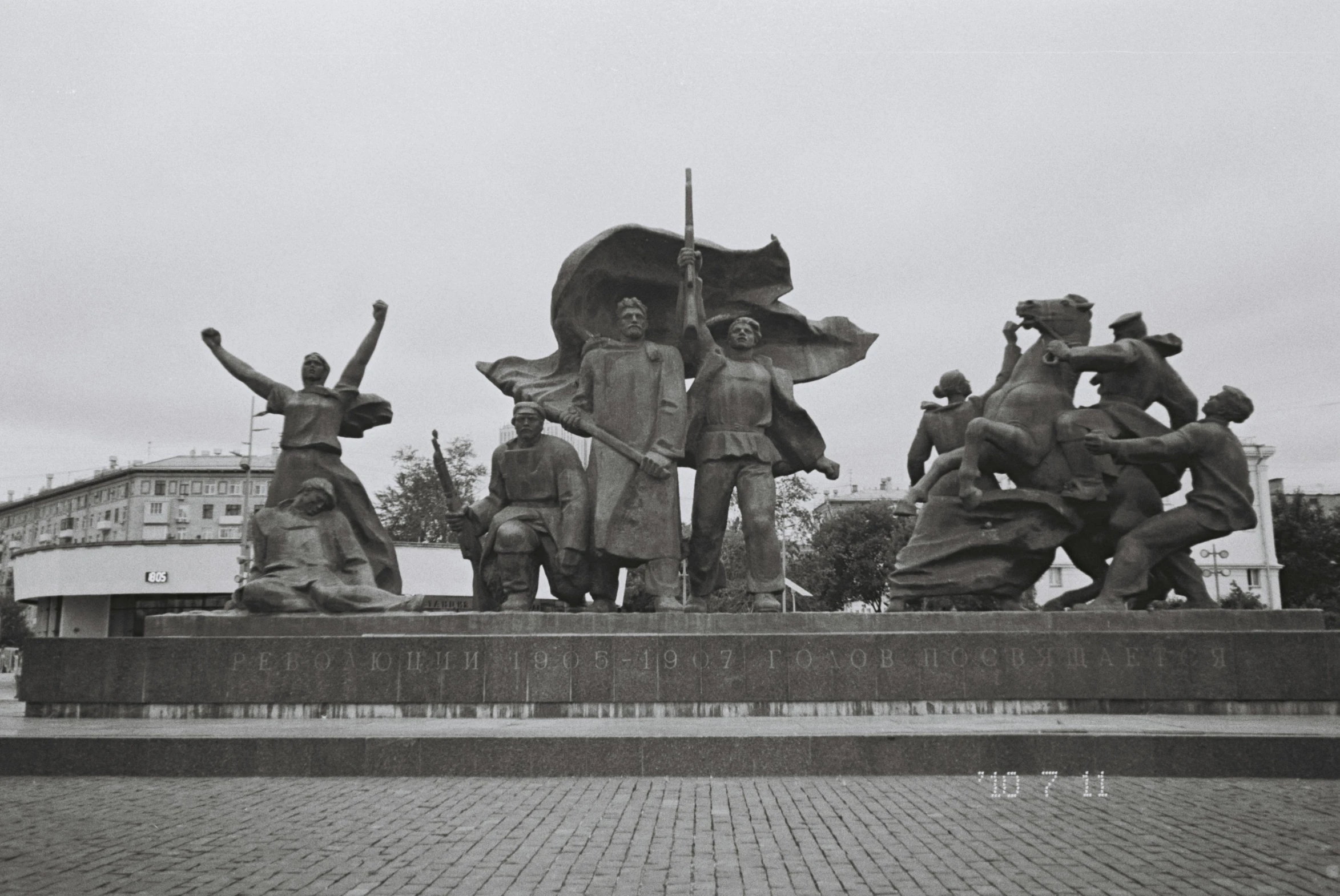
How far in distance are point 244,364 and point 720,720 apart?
7421mm

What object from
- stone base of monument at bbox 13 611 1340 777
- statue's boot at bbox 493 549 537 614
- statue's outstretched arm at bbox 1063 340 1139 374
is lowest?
stone base of monument at bbox 13 611 1340 777

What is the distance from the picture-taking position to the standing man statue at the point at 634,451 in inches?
492

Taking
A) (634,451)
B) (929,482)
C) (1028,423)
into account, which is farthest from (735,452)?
(1028,423)

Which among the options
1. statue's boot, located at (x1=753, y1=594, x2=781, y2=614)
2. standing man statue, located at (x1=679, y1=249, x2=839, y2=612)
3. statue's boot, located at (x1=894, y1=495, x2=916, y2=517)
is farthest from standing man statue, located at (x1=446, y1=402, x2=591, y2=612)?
statue's boot, located at (x1=894, y1=495, x2=916, y2=517)

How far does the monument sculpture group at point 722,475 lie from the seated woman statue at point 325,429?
0.08ft

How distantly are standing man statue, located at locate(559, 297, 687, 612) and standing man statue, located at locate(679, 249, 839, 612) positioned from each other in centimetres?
30

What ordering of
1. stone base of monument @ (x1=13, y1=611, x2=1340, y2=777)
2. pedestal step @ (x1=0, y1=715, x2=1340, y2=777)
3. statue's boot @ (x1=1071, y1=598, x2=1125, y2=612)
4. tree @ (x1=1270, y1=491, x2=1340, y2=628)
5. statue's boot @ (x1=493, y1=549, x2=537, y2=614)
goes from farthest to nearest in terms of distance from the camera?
tree @ (x1=1270, y1=491, x2=1340, y2=628)
statue's boot @ (x1=493, y1=549, x2=537, y2=614)
statue's boot @ (x1=1071, y1=598, x2=1125, y2=612)
stone base of monument @ (x1=13, y1=611, x2=1340, y2=777)
pedestal step @ (x1=0, y1=715, x2=1340, y2=777)

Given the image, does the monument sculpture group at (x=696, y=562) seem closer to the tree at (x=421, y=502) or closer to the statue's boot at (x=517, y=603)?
the statue's boot at (x=517, y=603)

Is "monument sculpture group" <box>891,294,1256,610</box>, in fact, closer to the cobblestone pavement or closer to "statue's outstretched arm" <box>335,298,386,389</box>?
the cobblestone pavement

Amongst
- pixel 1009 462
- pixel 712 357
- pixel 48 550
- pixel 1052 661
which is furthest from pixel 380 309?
pixel 48 550

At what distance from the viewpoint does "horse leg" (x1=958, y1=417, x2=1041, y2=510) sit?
1237 centimetres

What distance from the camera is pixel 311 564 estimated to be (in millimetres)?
12383

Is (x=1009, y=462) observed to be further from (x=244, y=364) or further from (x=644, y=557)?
(x=244, y=364)

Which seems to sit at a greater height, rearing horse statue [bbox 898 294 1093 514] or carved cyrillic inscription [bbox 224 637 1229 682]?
rearing horse statue [bbox 898 294 1093 514]
